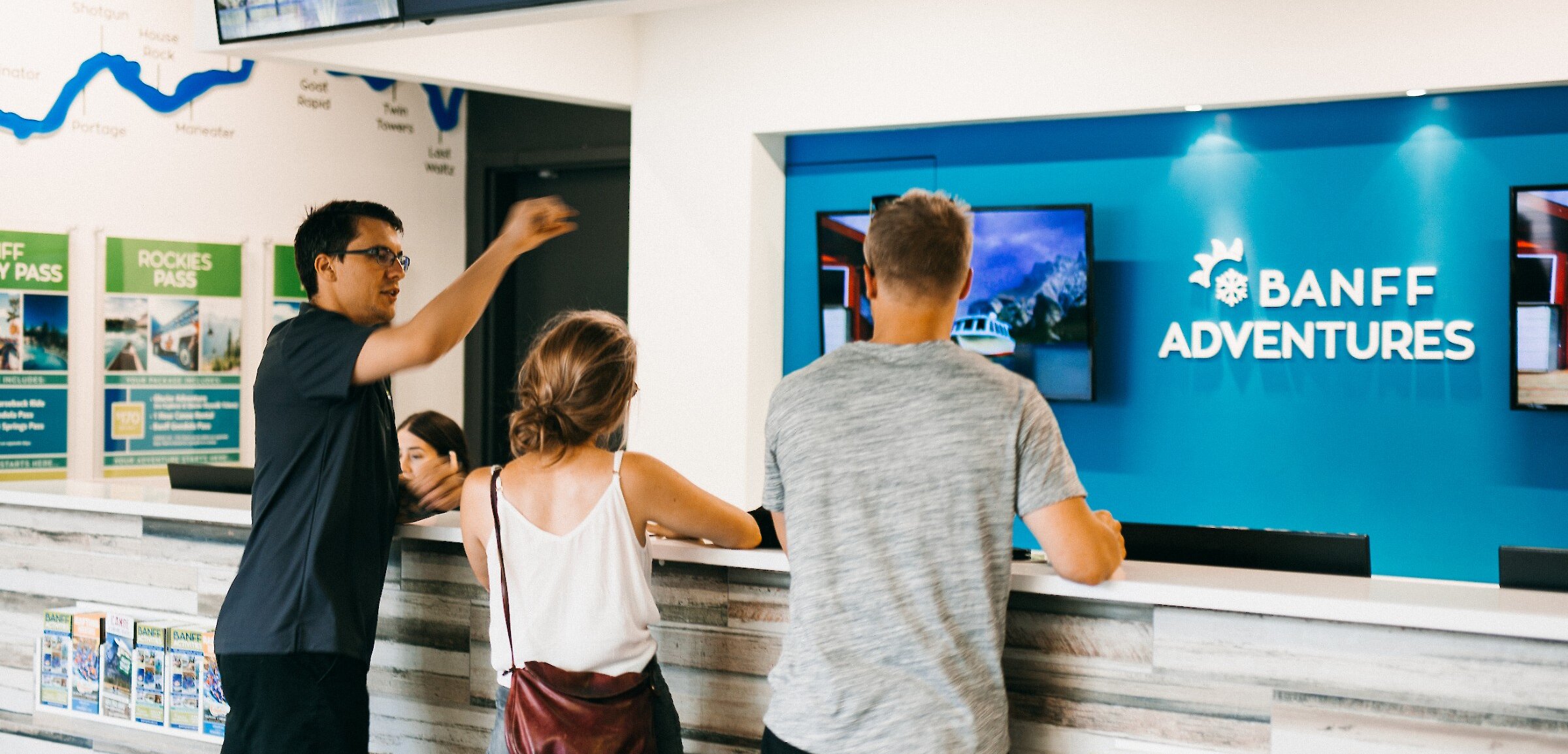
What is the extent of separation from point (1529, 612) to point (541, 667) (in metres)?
1.43

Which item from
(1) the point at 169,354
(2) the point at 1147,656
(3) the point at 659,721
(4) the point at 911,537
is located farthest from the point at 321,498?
(1) the point at 169,354

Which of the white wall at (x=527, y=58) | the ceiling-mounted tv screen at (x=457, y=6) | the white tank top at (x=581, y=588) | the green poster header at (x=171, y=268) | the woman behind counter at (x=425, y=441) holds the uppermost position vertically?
the white wall at (x=527, y=58)

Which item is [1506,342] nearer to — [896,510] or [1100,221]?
[1100,221]

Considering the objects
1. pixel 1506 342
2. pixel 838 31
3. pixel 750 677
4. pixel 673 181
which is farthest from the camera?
pixel 673 181

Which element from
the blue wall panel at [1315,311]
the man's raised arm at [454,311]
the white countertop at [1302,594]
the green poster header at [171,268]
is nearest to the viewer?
the white countertop at [1302,594]

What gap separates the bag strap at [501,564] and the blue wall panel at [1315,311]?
3332 millimetres

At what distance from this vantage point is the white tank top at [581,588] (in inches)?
78.5

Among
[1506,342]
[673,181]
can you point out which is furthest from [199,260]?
[1506,342]

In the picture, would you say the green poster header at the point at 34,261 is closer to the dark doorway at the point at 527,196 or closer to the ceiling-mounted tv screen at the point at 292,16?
the ceiling-mounted tv screen at the point at 292,16

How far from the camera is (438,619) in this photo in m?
2.70

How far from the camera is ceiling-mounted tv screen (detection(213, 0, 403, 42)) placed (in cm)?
329

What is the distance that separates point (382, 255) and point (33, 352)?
3.24 metres

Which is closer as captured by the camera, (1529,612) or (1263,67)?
(1529,612)

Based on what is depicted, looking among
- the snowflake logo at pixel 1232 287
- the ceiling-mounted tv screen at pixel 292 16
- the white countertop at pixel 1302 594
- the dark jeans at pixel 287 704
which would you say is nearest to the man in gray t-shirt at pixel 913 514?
the white countertop at pixel 1302 594
